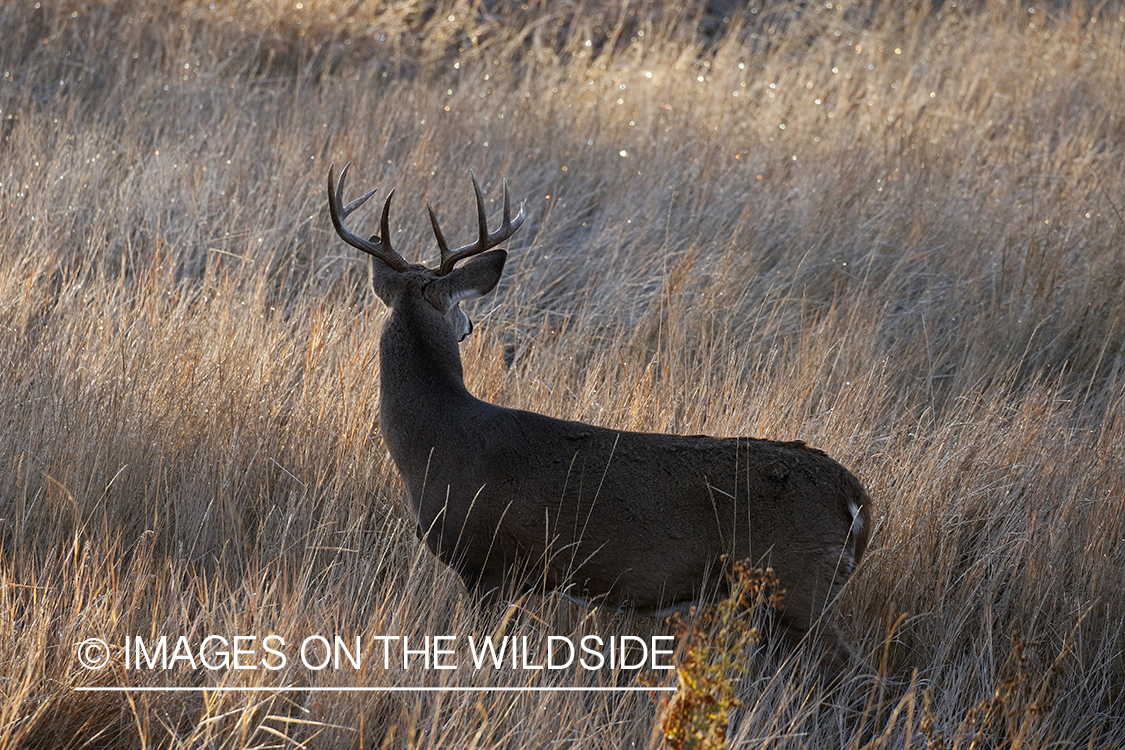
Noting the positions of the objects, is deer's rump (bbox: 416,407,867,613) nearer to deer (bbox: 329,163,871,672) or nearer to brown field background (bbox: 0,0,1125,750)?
deer (bbox: 329,163,871,672)

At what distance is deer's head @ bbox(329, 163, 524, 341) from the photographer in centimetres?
323

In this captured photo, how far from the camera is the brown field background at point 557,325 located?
2928 millimetres

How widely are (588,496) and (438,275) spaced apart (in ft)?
2.80

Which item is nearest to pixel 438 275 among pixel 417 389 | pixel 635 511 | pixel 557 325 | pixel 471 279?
pixel 471 279

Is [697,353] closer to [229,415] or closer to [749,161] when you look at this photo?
[229,415]

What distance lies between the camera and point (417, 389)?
321 cm

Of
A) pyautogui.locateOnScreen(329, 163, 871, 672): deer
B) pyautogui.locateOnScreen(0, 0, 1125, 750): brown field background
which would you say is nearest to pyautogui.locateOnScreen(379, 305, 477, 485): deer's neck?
pyautogui.locateOnScreen(329, 163, 871, 672): deer

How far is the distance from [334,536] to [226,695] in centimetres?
105

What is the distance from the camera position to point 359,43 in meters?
9.50

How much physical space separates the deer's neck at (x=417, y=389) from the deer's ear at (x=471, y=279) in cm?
9

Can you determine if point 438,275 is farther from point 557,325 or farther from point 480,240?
point 557,325

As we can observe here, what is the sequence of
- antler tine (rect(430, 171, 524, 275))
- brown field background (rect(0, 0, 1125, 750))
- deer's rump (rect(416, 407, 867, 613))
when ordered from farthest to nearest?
1. antler tine (rect(430, 171, 524, 275))
2. brown field background (rect(0, 0, 1125, 750))
3. deer's rump (rect(416, 407, 867, 613))

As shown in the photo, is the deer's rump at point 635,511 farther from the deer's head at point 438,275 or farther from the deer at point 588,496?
the deer's head at point 438,275

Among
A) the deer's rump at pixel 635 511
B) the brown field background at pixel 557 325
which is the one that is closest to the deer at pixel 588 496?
the deer's rump at pixel 635 511
